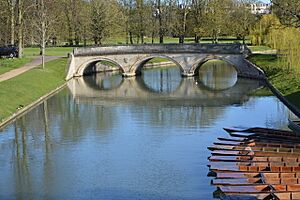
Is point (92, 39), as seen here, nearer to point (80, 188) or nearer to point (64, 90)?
point (64, 90)

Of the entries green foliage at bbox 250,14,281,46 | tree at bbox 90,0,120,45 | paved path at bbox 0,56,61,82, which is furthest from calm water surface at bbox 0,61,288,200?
tree at bbox 90,0,120,45

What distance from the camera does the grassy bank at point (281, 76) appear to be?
135ft

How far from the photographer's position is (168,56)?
6222 cm

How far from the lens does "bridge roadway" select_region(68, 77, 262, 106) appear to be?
46.2 meters

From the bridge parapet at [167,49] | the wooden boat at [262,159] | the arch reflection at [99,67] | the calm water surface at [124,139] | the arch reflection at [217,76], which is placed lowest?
the calm water surface at [124,139]

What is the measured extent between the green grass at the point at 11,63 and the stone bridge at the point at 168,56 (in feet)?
16.5

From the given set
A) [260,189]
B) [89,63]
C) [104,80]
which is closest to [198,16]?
[89,63]

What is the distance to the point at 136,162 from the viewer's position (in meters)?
25.8

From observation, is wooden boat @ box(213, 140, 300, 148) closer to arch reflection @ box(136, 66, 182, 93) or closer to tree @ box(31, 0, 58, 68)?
arch reflection @ box(136, 66, 182, 93)

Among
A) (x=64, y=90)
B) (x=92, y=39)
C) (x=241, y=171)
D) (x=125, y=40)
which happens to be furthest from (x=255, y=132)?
(x=125, y=40)

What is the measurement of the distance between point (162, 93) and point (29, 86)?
1238cm

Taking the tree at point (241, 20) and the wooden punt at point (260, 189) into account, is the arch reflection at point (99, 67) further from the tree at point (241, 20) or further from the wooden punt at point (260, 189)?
the wooden punt at point (260, 189)

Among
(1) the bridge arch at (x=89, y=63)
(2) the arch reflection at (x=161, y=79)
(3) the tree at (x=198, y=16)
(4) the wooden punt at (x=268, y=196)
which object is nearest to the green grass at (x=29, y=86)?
(1) the bridge arch at (x=89, y=63)

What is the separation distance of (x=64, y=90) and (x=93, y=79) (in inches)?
432
